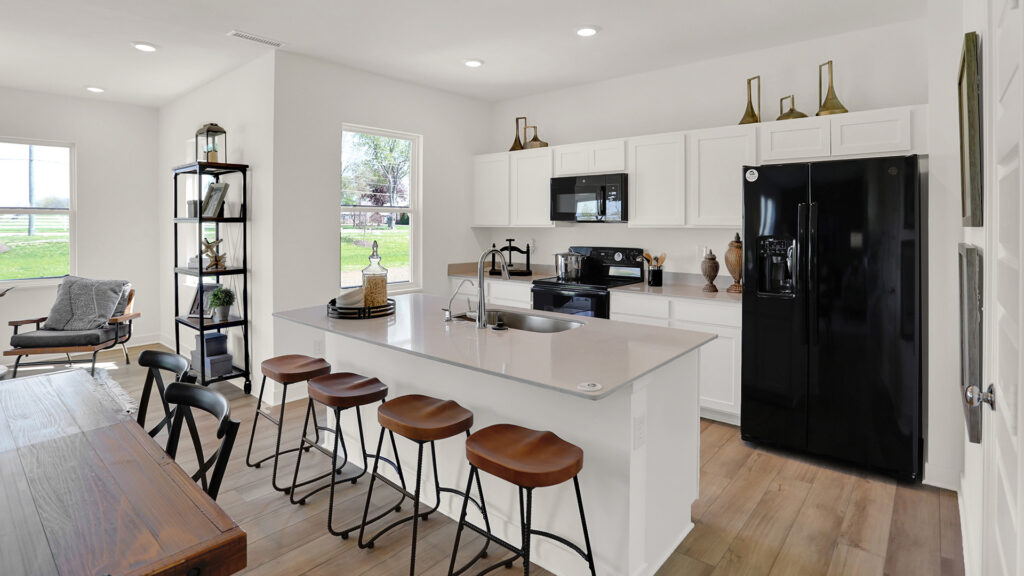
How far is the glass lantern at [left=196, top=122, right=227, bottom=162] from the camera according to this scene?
452 cm

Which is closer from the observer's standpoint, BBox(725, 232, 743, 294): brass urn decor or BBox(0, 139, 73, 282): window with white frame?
BBox(725, 232, 743, 294): brass urn decor

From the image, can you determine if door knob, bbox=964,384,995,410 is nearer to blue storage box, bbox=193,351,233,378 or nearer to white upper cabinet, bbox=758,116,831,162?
white upper cabinet, bbox=758,116,831,162

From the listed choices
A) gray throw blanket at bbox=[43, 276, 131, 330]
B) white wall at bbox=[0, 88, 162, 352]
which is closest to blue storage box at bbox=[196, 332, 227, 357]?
gray throw blanket at bbox=[43, 276, 131, 330]

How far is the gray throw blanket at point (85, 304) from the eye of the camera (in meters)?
4.80

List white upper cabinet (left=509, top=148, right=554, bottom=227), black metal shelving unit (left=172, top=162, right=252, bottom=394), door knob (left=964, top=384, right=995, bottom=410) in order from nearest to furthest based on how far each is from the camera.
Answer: door knob (left=964, top=384, right=995, bottom=410) → black metal shelving unit (left=172, top=162, right=252, bottom=394) → white upper cabinet (left=509, top=148, right=554, bottom=227)

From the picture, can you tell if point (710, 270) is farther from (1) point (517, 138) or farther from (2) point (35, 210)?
(2) point (35, 210)

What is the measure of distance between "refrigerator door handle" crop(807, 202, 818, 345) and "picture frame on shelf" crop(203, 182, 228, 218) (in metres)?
4.19

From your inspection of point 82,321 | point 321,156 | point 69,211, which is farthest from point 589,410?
point 69,211

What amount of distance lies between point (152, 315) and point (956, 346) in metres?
7.29

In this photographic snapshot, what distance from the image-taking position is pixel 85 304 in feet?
16.1

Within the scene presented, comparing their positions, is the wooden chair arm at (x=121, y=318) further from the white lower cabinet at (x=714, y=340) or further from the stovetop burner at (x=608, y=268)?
the white lower cabinet at (x=714, y=340)

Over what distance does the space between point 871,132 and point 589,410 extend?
2.55 metres

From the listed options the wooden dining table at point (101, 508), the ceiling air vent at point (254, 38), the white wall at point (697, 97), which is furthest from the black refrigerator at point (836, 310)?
the ceiling air vent at point (254, 38)

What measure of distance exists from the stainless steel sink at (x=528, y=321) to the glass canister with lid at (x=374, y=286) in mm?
428
